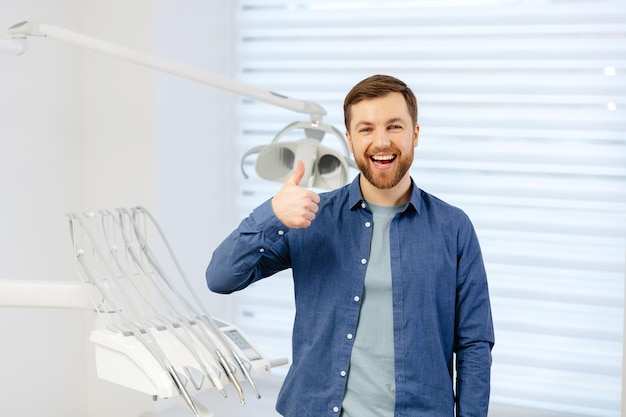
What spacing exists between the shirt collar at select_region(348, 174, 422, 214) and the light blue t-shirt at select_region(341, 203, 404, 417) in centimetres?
10

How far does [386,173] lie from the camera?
184 cm

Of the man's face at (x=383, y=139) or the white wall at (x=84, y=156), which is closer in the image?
the man's face at (x=383, y=139)

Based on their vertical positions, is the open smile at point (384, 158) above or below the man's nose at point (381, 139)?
below

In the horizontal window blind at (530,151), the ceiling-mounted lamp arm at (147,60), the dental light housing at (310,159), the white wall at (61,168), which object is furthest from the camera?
the horizontal window blind at (530,151)

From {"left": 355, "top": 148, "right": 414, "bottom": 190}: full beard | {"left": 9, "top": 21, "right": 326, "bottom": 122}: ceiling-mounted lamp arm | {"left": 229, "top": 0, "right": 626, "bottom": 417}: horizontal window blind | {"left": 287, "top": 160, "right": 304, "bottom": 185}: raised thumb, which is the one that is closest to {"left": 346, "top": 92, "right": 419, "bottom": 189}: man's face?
{"left": 355, "top": 148, "right": 414, "bottom": 190}: full beard

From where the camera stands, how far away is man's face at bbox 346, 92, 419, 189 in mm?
1830

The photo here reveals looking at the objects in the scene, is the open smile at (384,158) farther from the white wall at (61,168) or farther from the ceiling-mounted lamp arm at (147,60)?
the white wall at (61,168)

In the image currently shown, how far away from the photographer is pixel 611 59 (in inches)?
116

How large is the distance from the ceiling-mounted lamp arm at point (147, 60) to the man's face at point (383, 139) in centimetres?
46

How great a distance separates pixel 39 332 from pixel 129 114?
815 millimetres

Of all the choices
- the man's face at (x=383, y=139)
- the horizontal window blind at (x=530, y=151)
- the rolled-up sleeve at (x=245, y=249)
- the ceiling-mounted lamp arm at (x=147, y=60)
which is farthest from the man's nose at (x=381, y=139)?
the horizontal window blind at (x=530, y=151)

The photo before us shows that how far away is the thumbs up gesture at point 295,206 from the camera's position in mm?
1755

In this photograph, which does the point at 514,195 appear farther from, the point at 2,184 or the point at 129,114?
the point at 2,184

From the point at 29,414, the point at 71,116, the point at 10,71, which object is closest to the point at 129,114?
the point at 71,116
